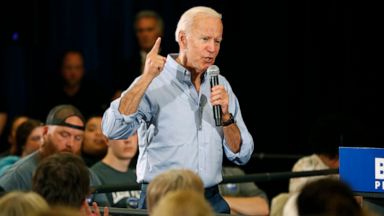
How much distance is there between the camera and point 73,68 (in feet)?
31.0

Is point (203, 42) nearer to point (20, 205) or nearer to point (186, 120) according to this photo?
point (186, 120)

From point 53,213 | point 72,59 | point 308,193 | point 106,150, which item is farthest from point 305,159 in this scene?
point 53,213

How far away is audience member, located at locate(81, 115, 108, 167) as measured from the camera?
8742 mm

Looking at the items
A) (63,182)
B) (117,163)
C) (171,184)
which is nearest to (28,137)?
(117,163)

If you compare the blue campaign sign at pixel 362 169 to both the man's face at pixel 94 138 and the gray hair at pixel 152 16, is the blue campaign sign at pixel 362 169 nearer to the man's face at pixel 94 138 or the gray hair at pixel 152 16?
the man's face at pixel 94 138

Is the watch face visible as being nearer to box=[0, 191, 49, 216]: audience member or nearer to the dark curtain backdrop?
box=[0, 191, 49, 216]: audience member

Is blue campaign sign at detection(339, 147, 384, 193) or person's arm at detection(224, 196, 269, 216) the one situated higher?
blue campaign sign at detection(339, 147, 384, 193)

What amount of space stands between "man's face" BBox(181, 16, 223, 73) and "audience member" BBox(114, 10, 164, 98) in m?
3.48

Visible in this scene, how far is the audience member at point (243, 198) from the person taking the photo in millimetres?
8523

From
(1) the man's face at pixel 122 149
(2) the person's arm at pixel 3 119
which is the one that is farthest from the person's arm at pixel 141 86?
(2) the person's arm at pixel 3 119

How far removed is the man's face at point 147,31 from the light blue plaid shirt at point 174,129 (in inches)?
136

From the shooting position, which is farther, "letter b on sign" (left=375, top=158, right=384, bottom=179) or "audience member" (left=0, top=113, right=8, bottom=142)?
"audience member" (left=0, top=113, right=8, bottom=142)

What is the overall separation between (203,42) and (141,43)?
3666mm

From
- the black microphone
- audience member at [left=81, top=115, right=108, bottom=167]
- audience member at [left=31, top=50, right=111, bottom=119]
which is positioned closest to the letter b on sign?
the black microphone
